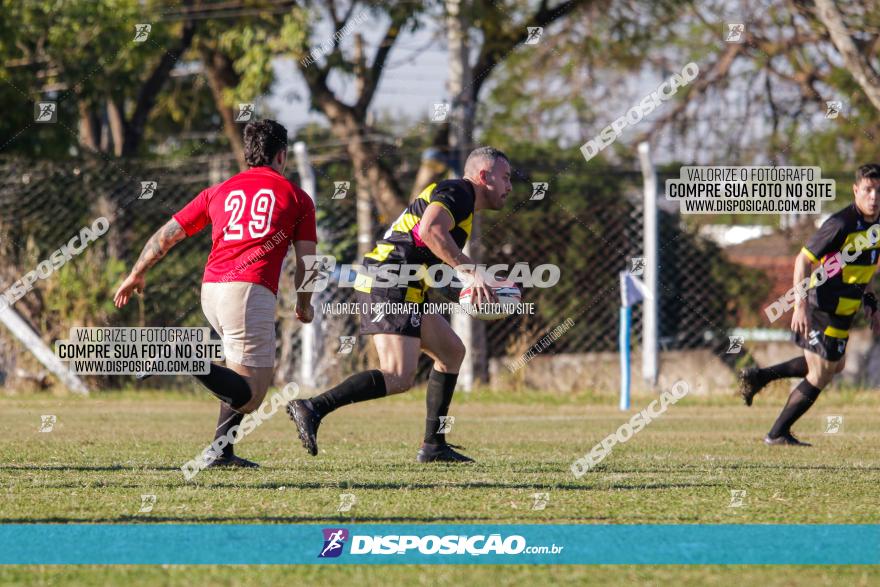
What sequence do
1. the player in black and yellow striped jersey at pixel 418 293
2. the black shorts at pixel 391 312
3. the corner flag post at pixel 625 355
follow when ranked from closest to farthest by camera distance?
the player in black and yellow striped jersey at pixel 418 293
the black shorts at pixel 391 312
the corner flag post at pixel 625 355

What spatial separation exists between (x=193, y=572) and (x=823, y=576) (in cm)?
216

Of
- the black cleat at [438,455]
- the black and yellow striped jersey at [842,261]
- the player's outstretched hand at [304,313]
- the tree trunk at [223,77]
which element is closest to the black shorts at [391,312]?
the player's outstretched hand at [304,313]

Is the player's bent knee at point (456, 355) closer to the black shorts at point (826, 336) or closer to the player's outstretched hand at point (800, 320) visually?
the player's outstretched hand at point (800, 320)

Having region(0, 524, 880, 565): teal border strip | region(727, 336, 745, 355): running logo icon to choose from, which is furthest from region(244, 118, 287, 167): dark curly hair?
region(727, 336, 745, 355): running logo icon

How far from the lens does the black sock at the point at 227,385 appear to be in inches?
277

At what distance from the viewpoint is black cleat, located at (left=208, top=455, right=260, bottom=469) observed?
7.72 meters

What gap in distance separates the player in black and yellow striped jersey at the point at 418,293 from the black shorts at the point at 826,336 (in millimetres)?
2970

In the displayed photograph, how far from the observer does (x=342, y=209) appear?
16.2 m


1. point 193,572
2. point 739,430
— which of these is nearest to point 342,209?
point 739,430

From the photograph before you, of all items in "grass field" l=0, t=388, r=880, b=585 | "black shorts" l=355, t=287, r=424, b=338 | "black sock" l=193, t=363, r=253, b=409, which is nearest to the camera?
"grass field" l=0, t=388, r=880, b=585

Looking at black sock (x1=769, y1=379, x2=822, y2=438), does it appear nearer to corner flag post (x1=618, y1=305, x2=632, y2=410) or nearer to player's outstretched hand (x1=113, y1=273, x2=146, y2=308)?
corner flag post (x1=618, y1=305, x2=632, y2=410)

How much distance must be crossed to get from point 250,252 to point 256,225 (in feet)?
0.51

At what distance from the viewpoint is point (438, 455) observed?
27.0 feet

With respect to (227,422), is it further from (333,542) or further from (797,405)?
(797,405)
